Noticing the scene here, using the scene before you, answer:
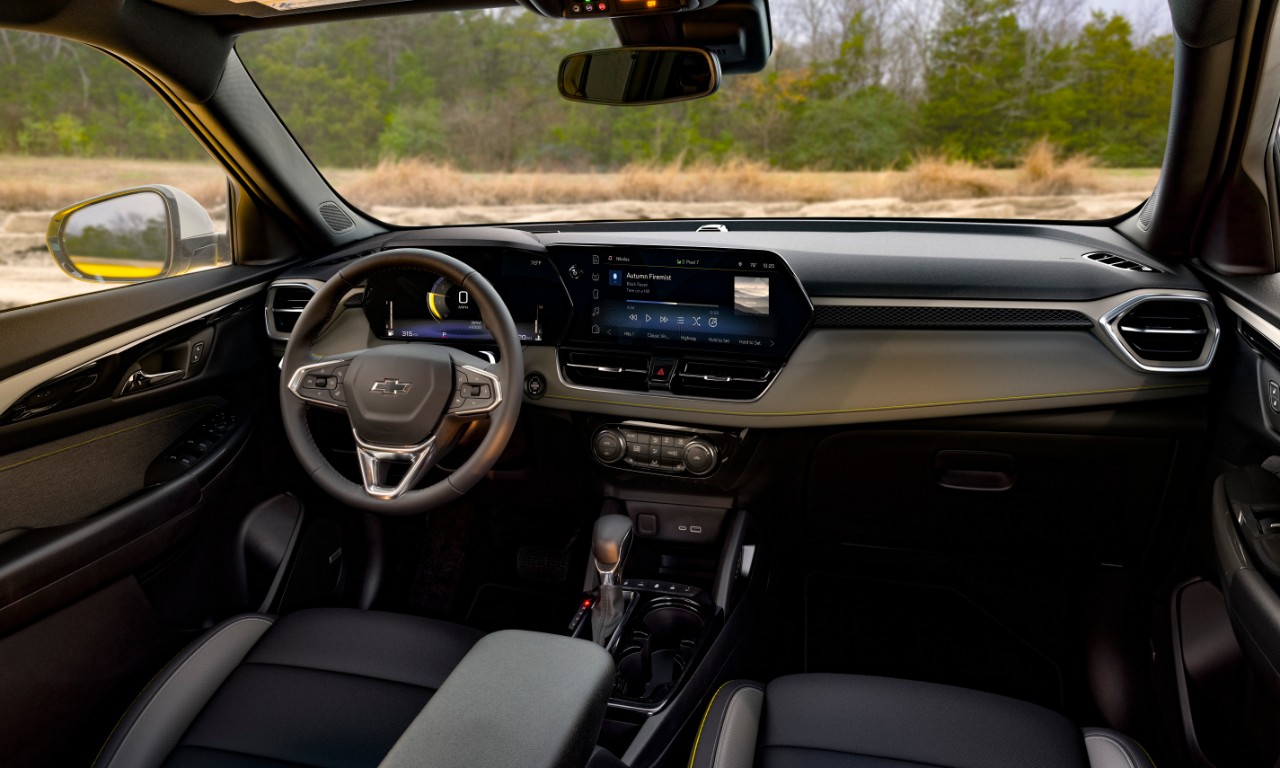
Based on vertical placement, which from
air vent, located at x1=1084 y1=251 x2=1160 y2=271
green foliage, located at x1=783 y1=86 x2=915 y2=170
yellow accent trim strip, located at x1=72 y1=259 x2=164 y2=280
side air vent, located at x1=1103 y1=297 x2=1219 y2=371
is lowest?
yellow accent trim strip, located at x1=72 y1=259 x2=164 y2=280

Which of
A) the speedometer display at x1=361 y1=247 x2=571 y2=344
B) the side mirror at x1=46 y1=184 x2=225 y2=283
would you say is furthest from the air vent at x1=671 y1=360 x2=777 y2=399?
the side mirror at x1=46 y1=184 x2=225 y2=283

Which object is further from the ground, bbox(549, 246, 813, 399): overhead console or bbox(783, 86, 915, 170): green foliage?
bbox(783, 86, 915, 170): green foliage

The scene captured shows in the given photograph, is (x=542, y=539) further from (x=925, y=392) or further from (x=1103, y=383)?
(x=1103, y=383)

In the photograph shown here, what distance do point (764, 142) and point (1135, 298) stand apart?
1286 mm

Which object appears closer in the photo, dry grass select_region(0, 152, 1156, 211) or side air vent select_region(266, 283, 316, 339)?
dry grass select_region(0, 152, 1156, 211)

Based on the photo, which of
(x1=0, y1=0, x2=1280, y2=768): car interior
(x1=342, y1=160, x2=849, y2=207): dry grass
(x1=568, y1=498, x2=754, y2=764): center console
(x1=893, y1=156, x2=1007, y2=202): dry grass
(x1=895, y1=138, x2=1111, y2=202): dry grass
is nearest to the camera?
(x1=0, y1=0, x2=1280, y2=768): car interior

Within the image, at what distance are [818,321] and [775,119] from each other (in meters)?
0.90

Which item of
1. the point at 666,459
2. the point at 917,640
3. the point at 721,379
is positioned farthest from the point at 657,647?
the point at 917,640

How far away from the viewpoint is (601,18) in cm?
208

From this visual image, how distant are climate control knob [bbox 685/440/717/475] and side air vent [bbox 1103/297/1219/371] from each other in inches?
43.0

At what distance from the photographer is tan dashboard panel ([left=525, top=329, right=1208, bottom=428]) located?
2213 millimetres

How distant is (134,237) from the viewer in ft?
8.46

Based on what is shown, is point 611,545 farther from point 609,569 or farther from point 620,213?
point 620,213

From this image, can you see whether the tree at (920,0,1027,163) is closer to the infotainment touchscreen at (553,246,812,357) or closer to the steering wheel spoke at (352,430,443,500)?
the infotainment touchscreen at (553,246,812,357)
